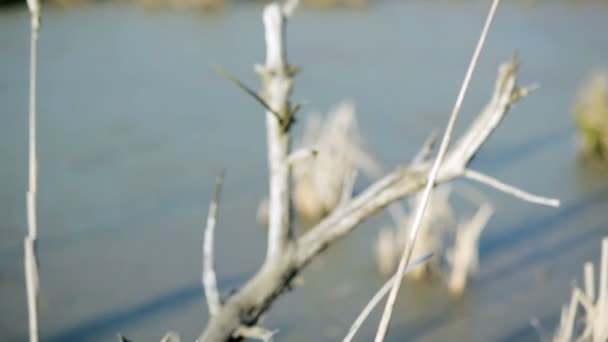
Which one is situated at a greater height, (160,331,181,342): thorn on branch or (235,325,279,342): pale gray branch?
(160,331,181,342): thorn on branch

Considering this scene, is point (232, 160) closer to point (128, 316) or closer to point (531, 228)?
point (128, 316)

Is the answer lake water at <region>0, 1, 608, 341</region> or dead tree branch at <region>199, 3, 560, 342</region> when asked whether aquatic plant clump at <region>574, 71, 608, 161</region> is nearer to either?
lake water at <region>0, 1, 608, 341</region>

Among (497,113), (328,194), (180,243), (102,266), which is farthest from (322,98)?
(497,113)

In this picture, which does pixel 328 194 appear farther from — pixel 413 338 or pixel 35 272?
pixel 35 272

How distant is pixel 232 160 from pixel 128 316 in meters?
1.32

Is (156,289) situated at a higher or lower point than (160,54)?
lower

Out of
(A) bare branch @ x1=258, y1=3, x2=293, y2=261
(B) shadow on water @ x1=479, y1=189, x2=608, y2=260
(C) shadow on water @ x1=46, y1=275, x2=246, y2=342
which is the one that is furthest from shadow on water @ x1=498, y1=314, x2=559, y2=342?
(A) bare branch @ x1=258, y1=3, x2=293, y2=261

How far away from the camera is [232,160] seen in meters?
3.44

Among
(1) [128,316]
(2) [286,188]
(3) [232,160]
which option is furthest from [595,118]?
(2) [286,188]

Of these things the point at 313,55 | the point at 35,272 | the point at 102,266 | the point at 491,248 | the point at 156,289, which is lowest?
the point at 35,272

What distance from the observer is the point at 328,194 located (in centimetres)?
290

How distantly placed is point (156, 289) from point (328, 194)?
0.84m

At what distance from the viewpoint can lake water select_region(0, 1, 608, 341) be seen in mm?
2324

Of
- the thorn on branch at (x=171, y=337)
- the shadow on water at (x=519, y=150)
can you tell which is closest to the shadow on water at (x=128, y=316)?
the thorn on branch at (x=171, y=337)
